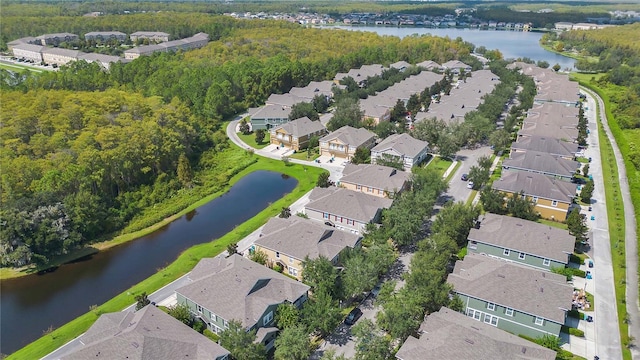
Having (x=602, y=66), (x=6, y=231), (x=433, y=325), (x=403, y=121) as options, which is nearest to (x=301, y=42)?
(x=403, y=121)

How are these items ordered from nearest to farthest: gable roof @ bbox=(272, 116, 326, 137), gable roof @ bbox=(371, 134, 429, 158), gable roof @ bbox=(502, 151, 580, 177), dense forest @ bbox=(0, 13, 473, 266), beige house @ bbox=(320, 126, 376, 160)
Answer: dense forest @ bbox=(0, 13, 473, 266) < gable roof @ bbox=(502, 151, 580, 177) < gable roof @ bbox=(371, 134, 429, 158) < beige house @ bbox=(320, 126, 376, 160) < gable roof @ bbox=(272, 116, 326, 137)

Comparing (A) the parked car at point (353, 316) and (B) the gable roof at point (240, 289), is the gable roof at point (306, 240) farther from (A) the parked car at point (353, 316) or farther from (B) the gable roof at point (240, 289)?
(A) the parked car at point (353, 316)

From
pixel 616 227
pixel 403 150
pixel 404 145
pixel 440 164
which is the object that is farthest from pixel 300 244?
pixel 616 227

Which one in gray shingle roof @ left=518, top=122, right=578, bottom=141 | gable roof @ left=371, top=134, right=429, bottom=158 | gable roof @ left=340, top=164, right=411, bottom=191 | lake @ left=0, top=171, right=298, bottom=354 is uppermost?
gray shingle roof @ left=518, top=122, right=578, bottom=141

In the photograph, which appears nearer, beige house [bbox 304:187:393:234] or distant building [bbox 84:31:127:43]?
beige house [bbox 304:187:393:234]

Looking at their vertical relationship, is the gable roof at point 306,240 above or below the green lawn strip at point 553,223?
above

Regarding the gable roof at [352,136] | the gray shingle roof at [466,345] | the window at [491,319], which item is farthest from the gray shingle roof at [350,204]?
the gable roof at [352,136]

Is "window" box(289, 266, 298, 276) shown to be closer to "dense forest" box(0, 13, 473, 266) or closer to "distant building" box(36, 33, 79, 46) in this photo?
"dense forest" box(0, 13, 473, 266)

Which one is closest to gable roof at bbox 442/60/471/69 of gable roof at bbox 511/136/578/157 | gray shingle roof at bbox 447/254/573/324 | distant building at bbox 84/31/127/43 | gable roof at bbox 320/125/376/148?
gable roof at bbox 511/136/578/157
